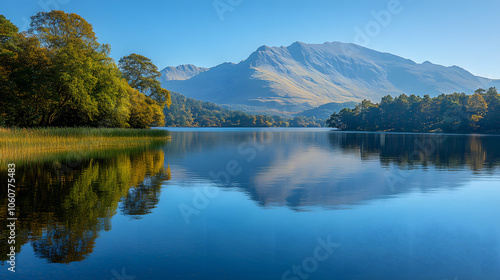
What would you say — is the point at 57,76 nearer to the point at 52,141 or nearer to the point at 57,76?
the point at 57,76

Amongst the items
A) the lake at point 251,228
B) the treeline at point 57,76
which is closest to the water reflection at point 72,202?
the lake at point 251,228

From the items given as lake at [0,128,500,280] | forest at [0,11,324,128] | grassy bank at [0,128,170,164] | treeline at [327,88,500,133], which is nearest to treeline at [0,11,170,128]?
forest at [0,11,324,128]

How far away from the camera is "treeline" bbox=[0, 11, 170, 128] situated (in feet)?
170

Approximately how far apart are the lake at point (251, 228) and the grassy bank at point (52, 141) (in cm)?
1469

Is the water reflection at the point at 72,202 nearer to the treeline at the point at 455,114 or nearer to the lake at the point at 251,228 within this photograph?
the lake at the point at 251,228

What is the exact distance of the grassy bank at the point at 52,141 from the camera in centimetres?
3862

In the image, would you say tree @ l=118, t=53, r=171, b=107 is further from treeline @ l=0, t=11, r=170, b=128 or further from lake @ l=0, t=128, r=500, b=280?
lake @ l=0, t=128, r=500, b=280

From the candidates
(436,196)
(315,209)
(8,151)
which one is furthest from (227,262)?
(8,151)

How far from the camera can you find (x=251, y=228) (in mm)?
13875

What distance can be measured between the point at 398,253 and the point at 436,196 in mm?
11662

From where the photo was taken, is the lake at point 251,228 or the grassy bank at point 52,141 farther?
the grassy bank at point 52,141

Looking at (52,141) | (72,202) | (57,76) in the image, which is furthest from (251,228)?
(57,76)

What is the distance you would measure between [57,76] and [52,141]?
12.1 meters

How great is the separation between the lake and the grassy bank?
48.2 feet
